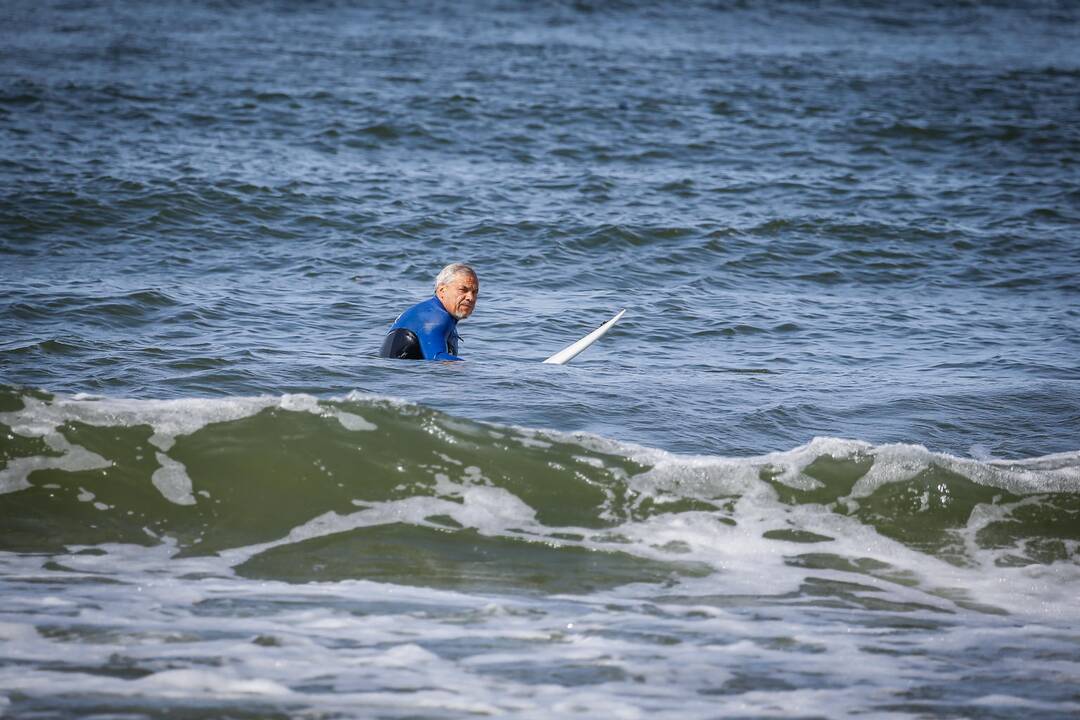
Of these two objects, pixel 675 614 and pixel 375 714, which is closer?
pixel 375 714

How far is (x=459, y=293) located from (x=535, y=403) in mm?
1191

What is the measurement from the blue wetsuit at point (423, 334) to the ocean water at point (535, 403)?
0.19 metres

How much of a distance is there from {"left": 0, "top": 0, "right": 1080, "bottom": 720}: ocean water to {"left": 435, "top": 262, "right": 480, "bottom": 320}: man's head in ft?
1.72

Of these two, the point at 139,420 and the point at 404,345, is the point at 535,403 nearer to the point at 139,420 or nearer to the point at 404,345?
the point at 404,345

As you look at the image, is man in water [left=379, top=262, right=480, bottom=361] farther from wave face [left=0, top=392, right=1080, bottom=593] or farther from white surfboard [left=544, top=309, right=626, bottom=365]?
wave face [left=0, top=392, right=1080, bottom=593]

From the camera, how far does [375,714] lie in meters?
4.67

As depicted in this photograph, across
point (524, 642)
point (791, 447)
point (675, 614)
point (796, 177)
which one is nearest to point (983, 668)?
point (675, 614)

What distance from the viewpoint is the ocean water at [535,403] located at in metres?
5.23

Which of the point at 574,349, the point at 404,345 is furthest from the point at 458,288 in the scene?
the point at 574,349

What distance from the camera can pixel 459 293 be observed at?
9.62 m

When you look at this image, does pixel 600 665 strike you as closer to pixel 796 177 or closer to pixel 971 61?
pixel 796 177

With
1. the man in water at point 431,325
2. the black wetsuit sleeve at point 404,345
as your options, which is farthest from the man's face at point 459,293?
the black wetsuit sleeve at point 404,345

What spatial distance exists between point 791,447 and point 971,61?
2374cm

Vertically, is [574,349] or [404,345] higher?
[404,345]
